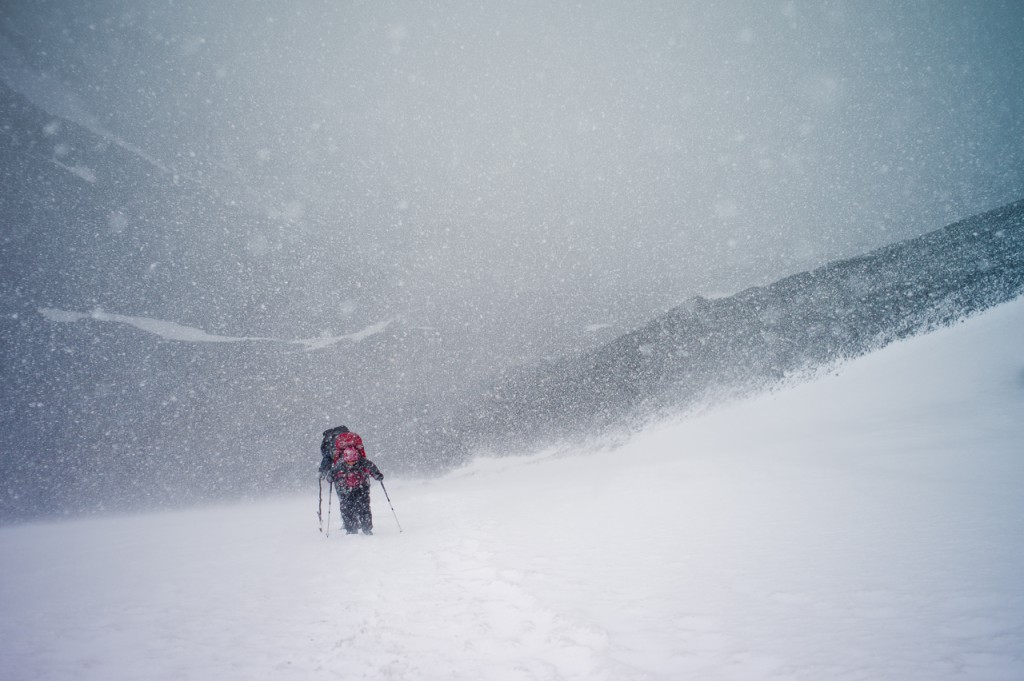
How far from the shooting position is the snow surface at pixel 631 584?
3221 millimetres

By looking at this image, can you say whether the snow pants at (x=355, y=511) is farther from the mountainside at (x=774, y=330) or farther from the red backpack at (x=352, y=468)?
the mountainside at (x=774, y=330)

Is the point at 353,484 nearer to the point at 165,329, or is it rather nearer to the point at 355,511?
the point at 355,511

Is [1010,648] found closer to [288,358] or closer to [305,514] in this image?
[305,514]

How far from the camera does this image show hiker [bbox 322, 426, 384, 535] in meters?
9.46

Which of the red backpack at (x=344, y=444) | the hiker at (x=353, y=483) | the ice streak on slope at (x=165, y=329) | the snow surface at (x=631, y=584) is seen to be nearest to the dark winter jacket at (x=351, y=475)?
the hiker at (x=353, y=483)

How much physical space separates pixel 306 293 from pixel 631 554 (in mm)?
87417

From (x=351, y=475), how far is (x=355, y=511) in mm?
901

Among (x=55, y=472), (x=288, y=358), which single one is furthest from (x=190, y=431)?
(x=288, y=358)

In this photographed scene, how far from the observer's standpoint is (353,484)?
31.0 ft

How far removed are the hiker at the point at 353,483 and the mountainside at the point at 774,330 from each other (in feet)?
47.3

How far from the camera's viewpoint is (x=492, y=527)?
8.41m

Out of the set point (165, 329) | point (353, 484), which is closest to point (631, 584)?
point (353, 484)

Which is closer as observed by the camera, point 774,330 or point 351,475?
point 351,475

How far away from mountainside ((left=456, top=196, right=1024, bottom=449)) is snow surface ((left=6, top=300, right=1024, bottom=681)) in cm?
835
